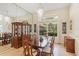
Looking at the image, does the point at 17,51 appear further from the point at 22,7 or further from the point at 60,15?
the point at 60,15

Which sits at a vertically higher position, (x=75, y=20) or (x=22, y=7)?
(x=22, y=7)

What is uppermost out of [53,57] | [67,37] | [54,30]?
[54,30]

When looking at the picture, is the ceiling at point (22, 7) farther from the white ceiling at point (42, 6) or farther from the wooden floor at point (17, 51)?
the wooden floor at point (17, 51)

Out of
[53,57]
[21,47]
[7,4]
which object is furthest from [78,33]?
Answer: [7,4]

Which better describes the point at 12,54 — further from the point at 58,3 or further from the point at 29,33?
the point at 58,3

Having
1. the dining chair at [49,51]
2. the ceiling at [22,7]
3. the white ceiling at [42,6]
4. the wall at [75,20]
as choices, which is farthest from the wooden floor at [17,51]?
the white ceiling at [42,6]

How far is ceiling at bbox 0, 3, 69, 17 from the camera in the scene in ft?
7.73

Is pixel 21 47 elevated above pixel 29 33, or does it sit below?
below

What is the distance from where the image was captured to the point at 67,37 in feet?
8.19

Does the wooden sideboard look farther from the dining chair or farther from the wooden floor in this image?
the dining chair

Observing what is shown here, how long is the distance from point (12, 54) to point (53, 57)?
930 mm

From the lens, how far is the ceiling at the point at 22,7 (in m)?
2.36

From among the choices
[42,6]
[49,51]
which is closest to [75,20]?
[42,6]

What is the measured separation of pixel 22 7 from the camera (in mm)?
2436
